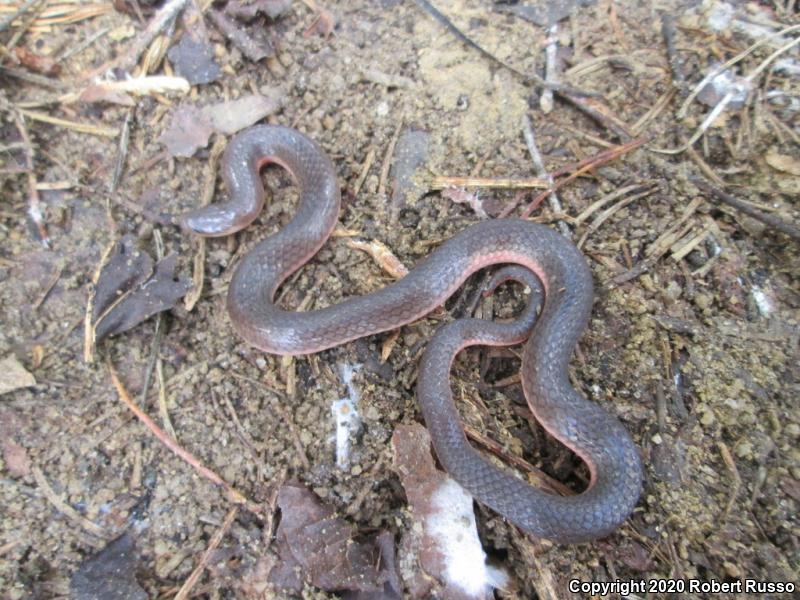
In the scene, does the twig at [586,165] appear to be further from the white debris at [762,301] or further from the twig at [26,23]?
the twig at [26,23]

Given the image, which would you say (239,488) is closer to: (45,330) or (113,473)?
(113,473)

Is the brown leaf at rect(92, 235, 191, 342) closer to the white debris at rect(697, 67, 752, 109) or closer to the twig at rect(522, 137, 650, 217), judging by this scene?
the twig at rect(522, 137, 650, 217)

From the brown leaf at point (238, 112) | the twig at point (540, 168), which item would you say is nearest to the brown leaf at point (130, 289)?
the brown leaf at point (238, 112)

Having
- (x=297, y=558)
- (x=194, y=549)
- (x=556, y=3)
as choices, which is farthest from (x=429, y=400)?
(x=556, y=3)

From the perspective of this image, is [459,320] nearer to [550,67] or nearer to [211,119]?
[550,67]

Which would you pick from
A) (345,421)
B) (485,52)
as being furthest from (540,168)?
(345,421)
